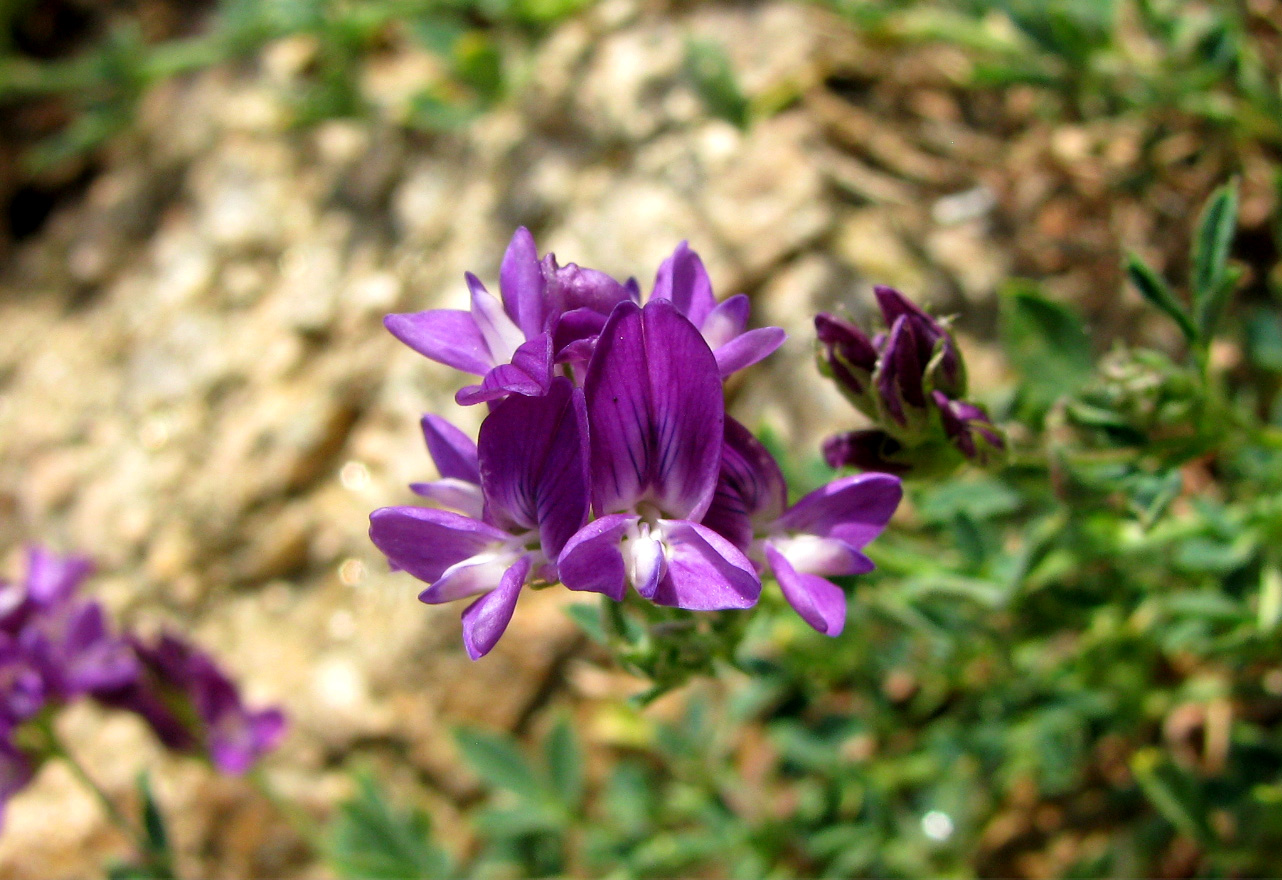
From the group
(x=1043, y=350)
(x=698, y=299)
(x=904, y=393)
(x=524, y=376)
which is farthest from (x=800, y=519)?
(x=1043, y=350)

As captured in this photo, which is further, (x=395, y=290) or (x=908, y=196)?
(x=395, y=290)

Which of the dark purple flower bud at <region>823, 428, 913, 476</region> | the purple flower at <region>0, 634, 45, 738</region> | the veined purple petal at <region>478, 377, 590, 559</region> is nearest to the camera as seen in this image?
the veined purple petal at <region>478, 377, 590, 559</region>

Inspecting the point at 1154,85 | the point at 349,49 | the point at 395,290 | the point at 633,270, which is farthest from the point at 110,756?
the point at 1154,85

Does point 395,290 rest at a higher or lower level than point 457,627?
higher

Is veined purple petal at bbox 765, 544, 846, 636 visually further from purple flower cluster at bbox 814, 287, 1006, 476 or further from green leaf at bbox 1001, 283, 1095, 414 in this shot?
green leaf at bbox 1001, 283, 1095, 414

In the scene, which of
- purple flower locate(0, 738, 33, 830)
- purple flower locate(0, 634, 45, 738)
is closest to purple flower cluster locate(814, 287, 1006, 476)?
purple flower locate(0, 634, 45, 738)

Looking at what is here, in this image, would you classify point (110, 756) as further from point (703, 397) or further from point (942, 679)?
point (703, 397)

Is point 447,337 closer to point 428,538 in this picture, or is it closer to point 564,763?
point 428,538

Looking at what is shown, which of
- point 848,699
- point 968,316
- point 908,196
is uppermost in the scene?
point 908,196
